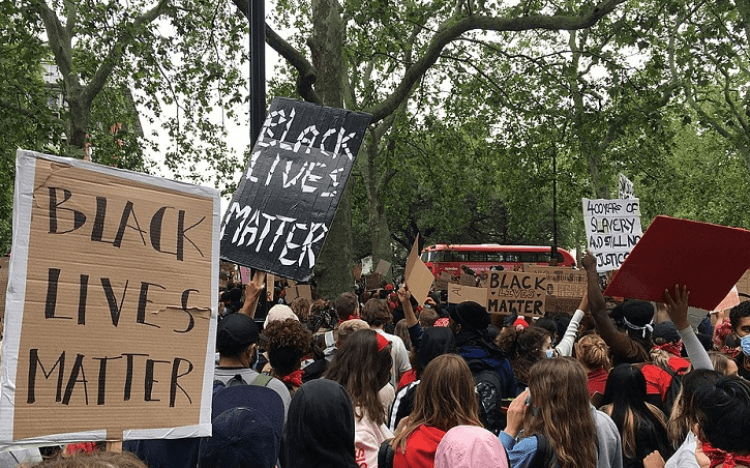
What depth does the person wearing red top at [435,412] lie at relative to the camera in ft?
10.5

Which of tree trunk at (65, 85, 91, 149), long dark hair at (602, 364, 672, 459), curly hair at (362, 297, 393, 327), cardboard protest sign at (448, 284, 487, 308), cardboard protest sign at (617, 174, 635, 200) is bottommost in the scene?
long dark hair at (602, 364, 672, 459)

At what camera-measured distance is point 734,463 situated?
2.74 m

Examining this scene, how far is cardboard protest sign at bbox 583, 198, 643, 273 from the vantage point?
9828 millimetres

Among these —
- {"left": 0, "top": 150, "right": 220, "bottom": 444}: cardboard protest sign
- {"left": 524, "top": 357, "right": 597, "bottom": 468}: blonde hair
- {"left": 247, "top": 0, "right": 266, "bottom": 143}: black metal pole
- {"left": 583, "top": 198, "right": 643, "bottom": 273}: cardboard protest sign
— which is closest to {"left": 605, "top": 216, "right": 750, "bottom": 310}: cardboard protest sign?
{"left": 524, "top": 357, "right": 597, "bottom": 468}: blonde hair

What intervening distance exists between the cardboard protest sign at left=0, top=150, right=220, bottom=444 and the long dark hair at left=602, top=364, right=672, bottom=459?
79.1 inches

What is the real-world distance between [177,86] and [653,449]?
12.7 meters

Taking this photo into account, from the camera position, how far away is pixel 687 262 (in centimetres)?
420

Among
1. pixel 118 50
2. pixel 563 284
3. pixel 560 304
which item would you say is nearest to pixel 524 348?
pixel 560 304

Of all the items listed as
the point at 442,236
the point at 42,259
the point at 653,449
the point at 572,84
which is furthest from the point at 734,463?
the point at 442,236

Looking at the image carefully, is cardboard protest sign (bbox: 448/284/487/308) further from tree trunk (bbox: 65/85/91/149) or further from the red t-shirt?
tree trunk (bbox: 65/85/91/149)

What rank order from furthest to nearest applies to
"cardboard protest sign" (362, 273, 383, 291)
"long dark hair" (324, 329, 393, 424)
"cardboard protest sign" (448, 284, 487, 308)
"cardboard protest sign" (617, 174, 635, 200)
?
"cardboard protest sign" (362, 273, 383, 291)
"cardboard protest sign" (617, 174, 635, 200)
"cardboard protest sign" (448, 284, 487, 308)
"long dark hair" (324, 329, 393, 424)

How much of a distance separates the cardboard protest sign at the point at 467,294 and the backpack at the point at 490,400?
4126 millimetres

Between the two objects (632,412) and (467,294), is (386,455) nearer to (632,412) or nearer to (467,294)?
(632,412)

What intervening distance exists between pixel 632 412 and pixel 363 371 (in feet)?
4.20
